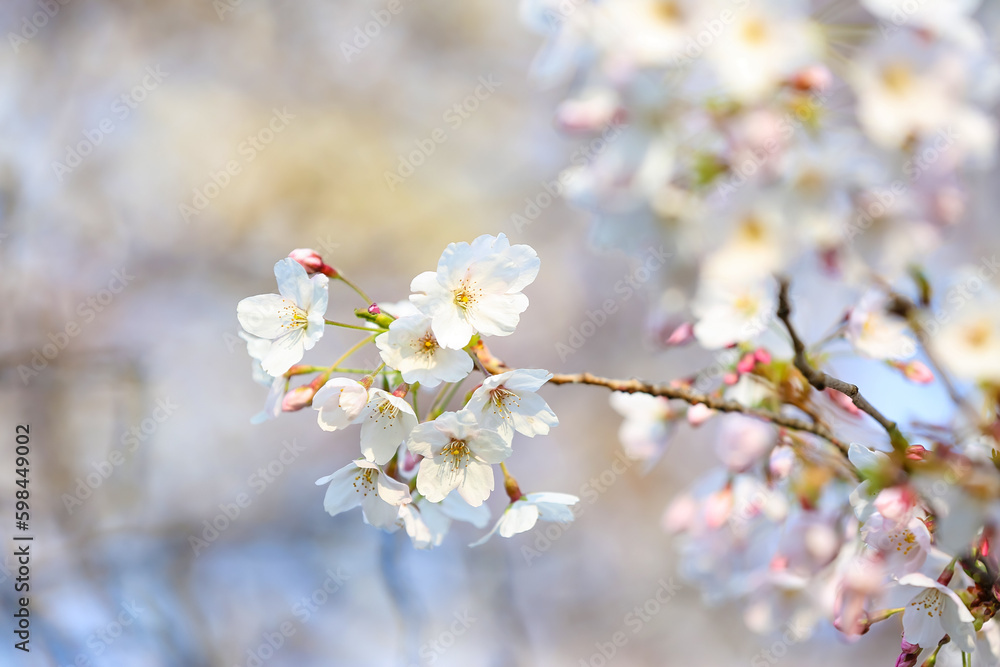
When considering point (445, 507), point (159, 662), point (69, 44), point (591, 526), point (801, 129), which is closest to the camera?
point (801, 129)

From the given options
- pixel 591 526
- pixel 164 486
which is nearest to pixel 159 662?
pixel 164 486

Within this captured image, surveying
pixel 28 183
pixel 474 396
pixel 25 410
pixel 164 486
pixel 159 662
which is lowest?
pixel 159 662

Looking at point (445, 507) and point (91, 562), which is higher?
point (445, 507)

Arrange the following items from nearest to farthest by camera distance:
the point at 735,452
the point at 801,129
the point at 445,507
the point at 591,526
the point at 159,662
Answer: the point at 801,129 < the point at 445,507 < the point at 735,452 < the point at 159,662 < the point at 591,526

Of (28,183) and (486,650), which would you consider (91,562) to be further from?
(486,650)
